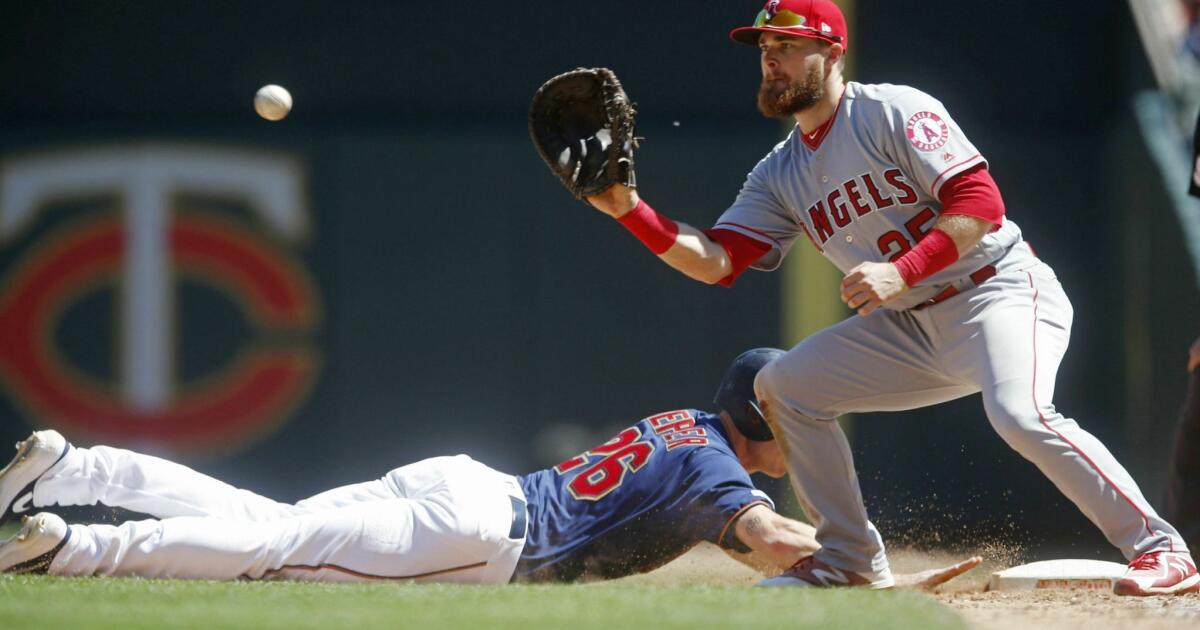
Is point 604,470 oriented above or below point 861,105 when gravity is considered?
below

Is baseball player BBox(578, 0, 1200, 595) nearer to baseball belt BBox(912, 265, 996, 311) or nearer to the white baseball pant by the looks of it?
baseball belt BBox(912, 265, 996, 311)

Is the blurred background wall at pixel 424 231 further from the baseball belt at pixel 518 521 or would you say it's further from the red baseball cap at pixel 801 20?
the baseball belt at pixel 518 521

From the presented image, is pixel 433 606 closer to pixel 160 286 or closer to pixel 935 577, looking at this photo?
pixel 935 577

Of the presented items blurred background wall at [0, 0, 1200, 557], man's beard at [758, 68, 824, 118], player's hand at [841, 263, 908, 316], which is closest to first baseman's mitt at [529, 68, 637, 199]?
man's beard at [758, 68, 824, 118]

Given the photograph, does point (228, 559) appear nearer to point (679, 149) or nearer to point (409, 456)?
point (409, 456)

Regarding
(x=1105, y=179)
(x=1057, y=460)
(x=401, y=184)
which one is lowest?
(x=1057, y=460)

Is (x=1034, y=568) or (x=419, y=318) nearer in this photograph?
(x=1034, y=568)

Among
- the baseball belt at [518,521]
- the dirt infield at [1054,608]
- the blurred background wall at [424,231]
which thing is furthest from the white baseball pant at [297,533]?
the blurred background wall at [424,231]

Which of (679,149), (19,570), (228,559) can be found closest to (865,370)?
(228,559)
